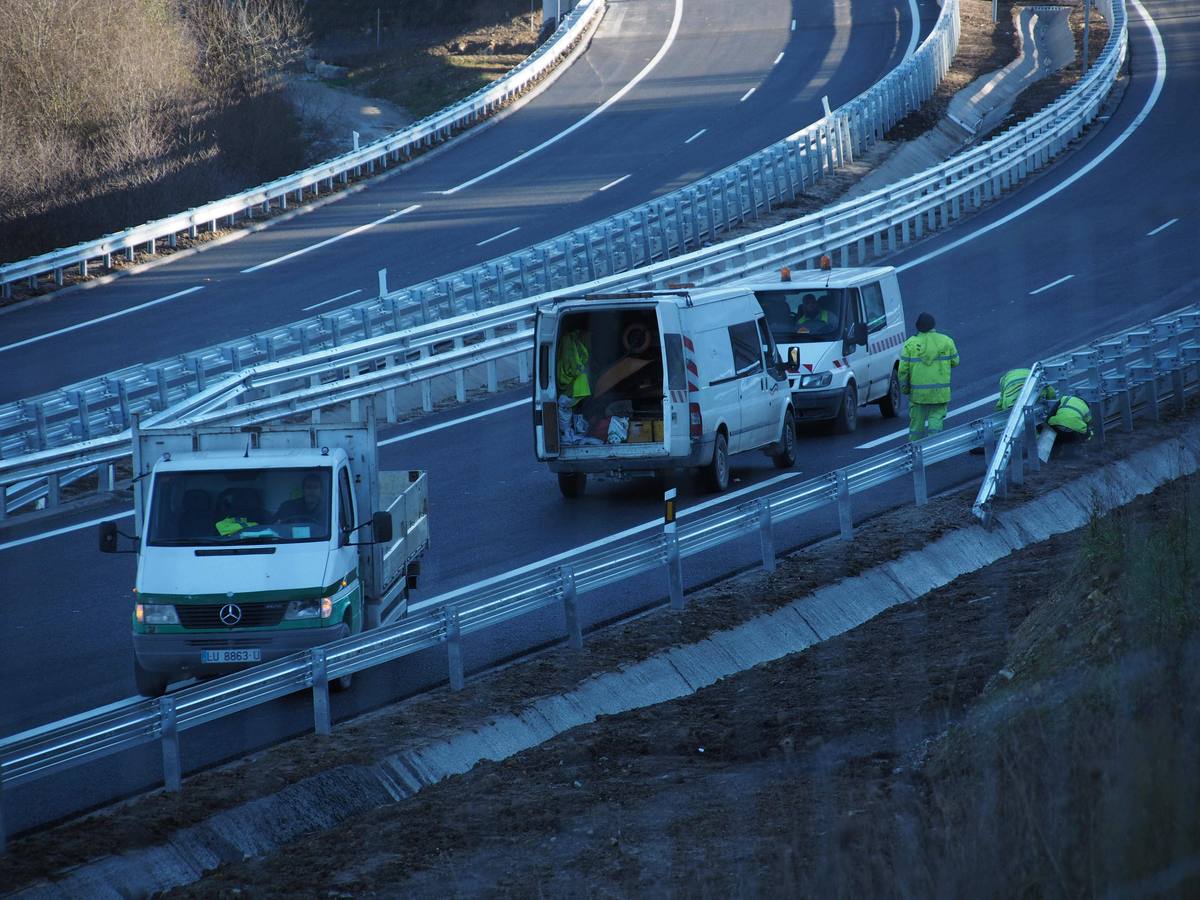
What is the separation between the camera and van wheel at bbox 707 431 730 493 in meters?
17.8

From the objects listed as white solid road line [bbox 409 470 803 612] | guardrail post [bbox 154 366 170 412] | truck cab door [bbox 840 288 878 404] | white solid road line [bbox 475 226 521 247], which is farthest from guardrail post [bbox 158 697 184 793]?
white solid road line [bbox 475 226 521 247]

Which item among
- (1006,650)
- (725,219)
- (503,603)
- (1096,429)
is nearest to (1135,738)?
(1006,650)

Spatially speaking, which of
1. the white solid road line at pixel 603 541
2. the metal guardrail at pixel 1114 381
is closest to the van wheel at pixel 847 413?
the white solid road line at pixel 603 541

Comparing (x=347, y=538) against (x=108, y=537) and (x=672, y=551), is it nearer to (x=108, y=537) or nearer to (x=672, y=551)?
(x=108, y=537)

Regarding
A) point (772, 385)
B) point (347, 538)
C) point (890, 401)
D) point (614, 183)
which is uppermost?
point (347, 538)

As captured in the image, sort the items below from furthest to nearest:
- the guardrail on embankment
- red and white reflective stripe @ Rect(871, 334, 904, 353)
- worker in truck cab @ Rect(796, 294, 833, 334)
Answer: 1. red and white reflective stripe @ Rect(871, 334, 904, 353)
2. worker in truck cab @ Rect(796, 294, 833, 334)
3. the guardrail on embankment

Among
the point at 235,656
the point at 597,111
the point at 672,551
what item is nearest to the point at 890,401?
the point at 672,551

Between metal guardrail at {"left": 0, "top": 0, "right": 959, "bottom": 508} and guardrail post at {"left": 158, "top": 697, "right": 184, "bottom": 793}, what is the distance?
34.2ft

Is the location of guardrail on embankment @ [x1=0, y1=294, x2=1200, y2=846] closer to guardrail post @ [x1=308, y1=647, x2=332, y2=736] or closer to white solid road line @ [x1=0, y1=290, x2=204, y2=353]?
guardrail post @ [x1=308, y1=647, x2=332, y2=736]

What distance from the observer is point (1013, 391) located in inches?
714

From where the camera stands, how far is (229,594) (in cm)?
1108

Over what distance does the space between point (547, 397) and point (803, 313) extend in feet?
18.2

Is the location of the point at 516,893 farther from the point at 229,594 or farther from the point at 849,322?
the point at 849,322

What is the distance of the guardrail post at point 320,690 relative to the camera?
960 cm
